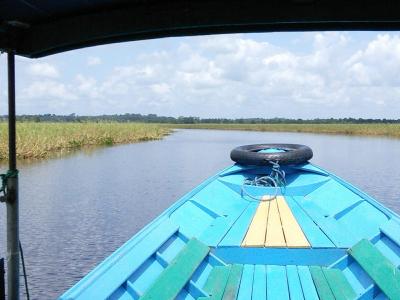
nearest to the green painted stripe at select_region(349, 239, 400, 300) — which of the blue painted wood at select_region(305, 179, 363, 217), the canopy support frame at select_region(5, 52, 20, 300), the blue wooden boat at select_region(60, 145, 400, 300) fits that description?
the blue wooden boat at select_region(60, 145, 400, 300)

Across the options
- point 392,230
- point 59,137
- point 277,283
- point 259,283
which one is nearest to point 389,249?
point 392,230

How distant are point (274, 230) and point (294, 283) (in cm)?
104

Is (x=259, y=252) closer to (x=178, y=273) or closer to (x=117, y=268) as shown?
(x=178, y=273)

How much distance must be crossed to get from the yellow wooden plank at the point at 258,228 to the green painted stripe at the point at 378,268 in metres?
0.92

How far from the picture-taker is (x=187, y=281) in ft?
13.3

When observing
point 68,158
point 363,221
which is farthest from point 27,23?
point 68,158

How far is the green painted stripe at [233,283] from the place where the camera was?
3.96 m

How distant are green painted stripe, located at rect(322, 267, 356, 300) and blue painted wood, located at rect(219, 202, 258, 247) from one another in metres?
0.93

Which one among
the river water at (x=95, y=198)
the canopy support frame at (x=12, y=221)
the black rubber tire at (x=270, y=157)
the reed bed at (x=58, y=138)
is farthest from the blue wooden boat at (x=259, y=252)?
the reed bed at (x=58, y=138)

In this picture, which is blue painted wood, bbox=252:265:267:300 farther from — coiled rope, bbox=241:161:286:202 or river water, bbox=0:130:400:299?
river water, bbox=0:130:400:299

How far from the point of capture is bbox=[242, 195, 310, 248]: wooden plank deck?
4.80 m

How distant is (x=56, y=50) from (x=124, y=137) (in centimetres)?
4345

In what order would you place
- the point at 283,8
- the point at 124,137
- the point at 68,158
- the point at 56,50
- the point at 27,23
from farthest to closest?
the point at 124,137
the point at 68,158
the point at 56,50
the point at 27,23
the point at 283,8

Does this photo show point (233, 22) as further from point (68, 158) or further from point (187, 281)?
point (68, 158)
